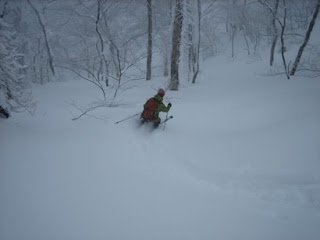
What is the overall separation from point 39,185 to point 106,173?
1.38 meters

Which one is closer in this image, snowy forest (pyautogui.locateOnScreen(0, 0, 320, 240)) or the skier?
snowy forest (pyautogui.locateOnScreen(0, 0, 320, 240))

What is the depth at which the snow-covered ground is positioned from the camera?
12.4 feet

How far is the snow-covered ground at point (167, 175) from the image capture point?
377 centimetres

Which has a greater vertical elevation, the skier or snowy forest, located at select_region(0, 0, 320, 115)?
snowy forest, located at select_region(0, 0, 320, 115)

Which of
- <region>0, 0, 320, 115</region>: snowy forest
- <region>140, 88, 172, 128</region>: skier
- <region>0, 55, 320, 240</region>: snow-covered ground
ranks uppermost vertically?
<region>0, 0, 320, 115</region>: snowy forest

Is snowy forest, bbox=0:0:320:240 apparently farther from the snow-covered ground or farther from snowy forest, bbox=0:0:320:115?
snowy forest, bbox=0:0:320:115

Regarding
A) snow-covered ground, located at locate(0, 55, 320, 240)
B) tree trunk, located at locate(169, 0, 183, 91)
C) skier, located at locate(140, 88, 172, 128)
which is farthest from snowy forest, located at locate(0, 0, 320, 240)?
tree trunk, located at locate(169, 0, 183, 91)

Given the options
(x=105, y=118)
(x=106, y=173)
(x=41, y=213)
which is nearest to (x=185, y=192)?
(x=106, y=173)

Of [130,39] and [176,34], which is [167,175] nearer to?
[130,39]

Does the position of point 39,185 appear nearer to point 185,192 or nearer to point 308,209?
point 185,192

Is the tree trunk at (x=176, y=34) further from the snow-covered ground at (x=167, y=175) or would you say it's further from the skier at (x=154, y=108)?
the skier at (x=154, y=108)

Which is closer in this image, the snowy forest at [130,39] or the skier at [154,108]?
the skier at [154,108]

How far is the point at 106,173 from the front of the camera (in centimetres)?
519

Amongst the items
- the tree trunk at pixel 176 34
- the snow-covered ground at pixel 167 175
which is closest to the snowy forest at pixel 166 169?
the snow-covered ground at pixel 167 175
